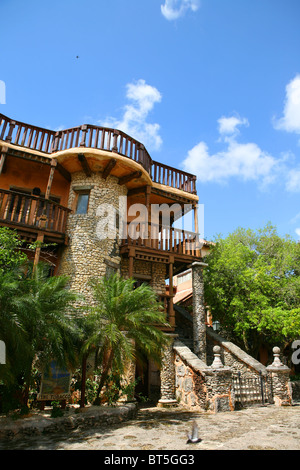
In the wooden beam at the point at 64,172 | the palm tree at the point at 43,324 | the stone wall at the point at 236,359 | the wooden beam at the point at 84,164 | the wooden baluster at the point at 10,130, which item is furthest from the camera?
the wooden beam at the point at 64,172

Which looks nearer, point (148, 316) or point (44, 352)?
point (44, 352)

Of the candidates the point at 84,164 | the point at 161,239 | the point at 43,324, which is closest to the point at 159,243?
the point at 161,239

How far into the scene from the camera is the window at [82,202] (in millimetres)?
13736

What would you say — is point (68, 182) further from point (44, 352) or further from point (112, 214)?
point (44, 352)

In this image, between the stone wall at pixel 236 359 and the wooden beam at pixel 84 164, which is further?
the wooden beam at pixel 84 164

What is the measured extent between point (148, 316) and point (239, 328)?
23.2 feet

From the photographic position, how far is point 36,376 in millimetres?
8242

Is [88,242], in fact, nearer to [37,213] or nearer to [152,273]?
[37,213]

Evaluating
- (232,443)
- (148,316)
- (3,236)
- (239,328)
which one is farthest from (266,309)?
(3,236)

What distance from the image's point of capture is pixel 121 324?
8.70 meters

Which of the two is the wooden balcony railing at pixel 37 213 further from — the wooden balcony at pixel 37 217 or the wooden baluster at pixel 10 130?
the wooden baluster at pixel 10 130

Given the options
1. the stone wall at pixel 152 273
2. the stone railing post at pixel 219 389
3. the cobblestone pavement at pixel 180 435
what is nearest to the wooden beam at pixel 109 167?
the stone wall at pixel 152 273

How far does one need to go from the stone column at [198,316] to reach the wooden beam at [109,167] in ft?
18.2

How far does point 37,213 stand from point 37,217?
0.51 feet
